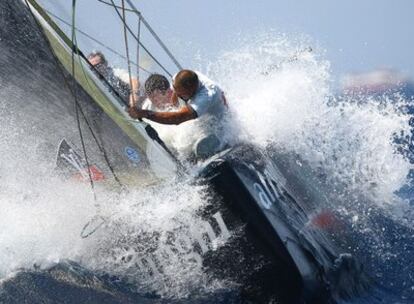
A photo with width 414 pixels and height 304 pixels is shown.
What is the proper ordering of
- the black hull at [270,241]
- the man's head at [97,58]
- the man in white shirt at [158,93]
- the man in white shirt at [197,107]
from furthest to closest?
1. the man's head at [97,58]
2. the man in white shirt at [158,93]
3. the man in white shirt at [197,107]
4. the black hull at [270,241]

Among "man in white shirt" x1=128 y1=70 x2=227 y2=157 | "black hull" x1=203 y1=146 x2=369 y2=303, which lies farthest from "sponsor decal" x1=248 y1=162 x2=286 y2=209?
"man in white shirt" x1=128 y1=70 x2=227 y2=157

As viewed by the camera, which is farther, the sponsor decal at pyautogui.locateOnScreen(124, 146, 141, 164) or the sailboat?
the sponsor decal at pyautogui.locateOnScreen(124, 146, 141, 164)

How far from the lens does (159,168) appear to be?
4016 millimetres

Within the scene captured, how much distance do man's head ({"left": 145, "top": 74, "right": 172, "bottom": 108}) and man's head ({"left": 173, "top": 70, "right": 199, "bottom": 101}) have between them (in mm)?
557

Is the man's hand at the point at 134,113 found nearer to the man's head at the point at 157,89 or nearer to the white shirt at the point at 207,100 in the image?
the white shirt at the point at 207,100

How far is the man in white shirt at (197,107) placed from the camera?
4.12 metres

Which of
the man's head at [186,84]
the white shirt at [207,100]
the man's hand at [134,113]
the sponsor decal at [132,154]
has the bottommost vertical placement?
the white shirt at [207,100]

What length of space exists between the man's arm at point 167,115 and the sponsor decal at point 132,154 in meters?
0.21

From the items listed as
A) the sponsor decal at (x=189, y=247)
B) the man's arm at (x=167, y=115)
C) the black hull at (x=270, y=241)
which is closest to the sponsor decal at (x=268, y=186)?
the black hull at (x=270, y=241)

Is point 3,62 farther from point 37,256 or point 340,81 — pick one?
point 340,81

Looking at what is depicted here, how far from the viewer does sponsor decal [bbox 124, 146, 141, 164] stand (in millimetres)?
4059

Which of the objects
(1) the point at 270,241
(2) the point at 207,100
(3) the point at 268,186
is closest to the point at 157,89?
(2) the point at 207,100

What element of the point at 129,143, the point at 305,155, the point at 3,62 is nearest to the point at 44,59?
the point at 3,62

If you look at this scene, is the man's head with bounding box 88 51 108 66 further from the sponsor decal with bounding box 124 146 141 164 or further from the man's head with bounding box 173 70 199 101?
the sponsor decal with bounding box 124 146 141 164
